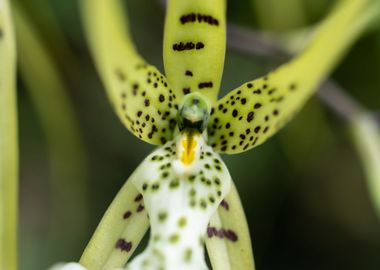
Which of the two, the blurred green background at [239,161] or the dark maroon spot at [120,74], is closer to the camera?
the dark maroon spot at [120,74]

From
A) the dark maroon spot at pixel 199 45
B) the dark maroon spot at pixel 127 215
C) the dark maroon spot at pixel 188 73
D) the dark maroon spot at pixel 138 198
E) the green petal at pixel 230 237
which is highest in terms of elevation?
the dark maroon spot at pixel 199 45

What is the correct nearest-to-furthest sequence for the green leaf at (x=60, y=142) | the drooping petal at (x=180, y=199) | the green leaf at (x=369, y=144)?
the drooping petal at (x=180, y=199)
the green leaf at (x=369, y=144)
the green leaf at (x=60, y=142)

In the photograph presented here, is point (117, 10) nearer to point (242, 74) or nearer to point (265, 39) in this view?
point (265, 39)

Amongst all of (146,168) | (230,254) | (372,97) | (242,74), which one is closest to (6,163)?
(146,168)

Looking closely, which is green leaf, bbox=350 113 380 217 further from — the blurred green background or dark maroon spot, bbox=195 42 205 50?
dark maroon spot, bbox=195 42 205 50

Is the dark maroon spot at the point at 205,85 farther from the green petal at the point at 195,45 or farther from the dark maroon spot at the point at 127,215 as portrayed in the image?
the dark maroon spot at the point at 127,215

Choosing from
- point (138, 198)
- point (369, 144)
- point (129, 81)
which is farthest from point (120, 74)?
point (369, 144)

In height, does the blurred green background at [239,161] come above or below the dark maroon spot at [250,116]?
above

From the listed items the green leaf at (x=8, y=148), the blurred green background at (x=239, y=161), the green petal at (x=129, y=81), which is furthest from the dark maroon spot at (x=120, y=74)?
the blurred green background at (x=239, y=161)
